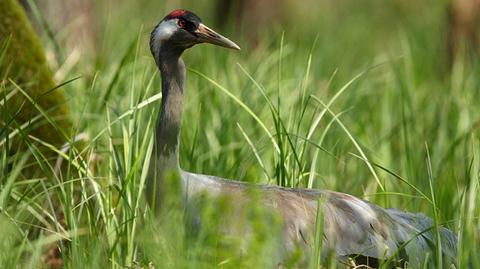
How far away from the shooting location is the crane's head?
13.3ft

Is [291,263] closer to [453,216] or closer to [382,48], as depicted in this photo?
[453,216]

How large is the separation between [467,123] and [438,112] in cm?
60

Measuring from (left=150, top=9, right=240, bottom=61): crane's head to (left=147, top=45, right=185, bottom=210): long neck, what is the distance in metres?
0.03

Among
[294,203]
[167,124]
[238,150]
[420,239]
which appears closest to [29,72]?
[238,150]

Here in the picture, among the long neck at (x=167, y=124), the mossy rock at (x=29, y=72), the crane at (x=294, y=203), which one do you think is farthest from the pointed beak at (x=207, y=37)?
the mossy rock at (x=29, y=72)

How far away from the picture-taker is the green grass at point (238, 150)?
11.3 ft

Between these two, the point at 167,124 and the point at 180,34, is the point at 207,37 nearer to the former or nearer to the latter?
the point at 180,34

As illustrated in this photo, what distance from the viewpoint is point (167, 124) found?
395 centimetres

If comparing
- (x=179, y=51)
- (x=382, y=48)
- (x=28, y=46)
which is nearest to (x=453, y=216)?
(x=179, y=51)

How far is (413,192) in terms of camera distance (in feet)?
15.7

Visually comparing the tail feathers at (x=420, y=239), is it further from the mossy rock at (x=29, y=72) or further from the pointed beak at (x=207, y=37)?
the mossy rock at (x=29, y=72)

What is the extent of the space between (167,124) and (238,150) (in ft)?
3.37

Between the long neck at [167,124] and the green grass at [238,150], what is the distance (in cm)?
7

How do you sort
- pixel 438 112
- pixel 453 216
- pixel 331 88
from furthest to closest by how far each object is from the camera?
pixel 331 88 → pixel 438 112 → pixel 453 216
